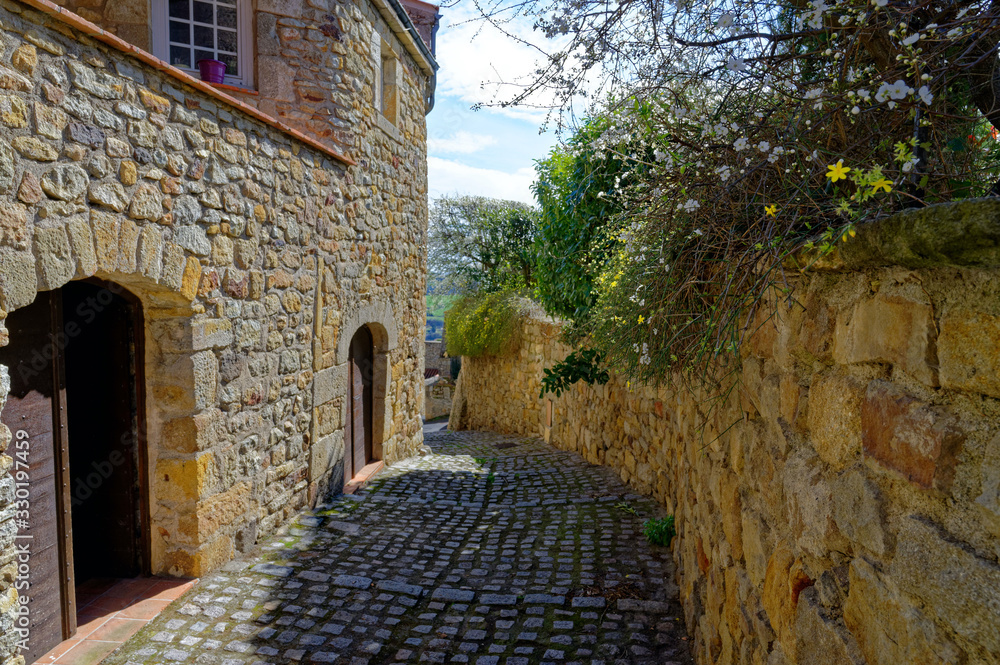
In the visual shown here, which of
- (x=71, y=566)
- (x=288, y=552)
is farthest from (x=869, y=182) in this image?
(x=288, y=552)

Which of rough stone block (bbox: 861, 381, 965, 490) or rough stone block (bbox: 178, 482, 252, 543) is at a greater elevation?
rough stone block (bbox: 861, 381, 965, 490)

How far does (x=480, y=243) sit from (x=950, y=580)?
20.0 metres

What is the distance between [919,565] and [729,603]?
1.42 metres

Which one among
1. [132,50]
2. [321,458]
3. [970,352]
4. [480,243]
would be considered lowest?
[321,458]

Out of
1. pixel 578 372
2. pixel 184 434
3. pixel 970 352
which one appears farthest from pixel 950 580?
pixel 578 372

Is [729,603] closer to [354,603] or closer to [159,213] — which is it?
[354,603]

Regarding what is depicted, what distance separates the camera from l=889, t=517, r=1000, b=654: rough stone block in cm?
95

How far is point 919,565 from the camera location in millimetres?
1127

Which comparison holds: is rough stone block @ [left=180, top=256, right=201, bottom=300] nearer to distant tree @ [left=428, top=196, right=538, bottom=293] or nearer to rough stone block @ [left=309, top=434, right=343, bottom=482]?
rough stone block @ [left=309, top=434, right=343, bottom=482]

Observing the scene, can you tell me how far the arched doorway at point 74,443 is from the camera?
2.89 m

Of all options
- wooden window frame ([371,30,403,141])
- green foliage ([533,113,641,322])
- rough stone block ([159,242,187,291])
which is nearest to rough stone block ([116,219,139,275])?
rough stone block ([159,242,187,291])

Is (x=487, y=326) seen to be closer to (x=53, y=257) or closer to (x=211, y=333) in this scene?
(x=211, y=333)

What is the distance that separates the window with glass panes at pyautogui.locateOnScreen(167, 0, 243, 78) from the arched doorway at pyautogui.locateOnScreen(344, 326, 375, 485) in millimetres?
2964

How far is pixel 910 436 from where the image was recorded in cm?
117
